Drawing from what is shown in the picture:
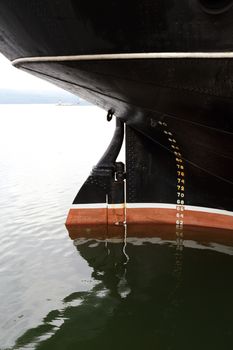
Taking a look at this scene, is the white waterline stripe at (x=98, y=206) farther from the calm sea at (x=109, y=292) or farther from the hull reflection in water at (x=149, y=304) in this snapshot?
the hull reflection in water at (x=149, y=304)

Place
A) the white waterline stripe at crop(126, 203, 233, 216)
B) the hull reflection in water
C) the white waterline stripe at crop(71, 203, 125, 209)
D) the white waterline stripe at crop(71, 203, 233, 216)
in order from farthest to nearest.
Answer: the white waterline stripe at crop(71, 203, 125, 209), the white waterline stripe at crop(71, 203, 233, 216), the white waterline stripe at crop(126, 203, 233, 216), the hull reflection in water

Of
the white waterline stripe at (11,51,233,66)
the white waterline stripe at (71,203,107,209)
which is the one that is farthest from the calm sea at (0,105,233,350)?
the white waterline stripe at (11,51,233,66)

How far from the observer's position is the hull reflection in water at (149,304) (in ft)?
15.8

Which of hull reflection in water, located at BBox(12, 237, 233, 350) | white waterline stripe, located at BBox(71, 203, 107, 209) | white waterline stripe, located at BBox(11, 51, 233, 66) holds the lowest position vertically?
hull reflection in water, located at BBox(12, 237, 233, 350)

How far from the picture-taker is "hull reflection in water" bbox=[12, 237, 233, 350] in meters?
4.83

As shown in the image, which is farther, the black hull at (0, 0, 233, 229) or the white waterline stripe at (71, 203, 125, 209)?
the white waterline stripe at (71, 203, 125, 209)

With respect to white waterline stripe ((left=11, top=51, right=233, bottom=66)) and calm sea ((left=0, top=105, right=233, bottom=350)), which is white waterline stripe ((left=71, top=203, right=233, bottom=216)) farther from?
Answer: white waterline stripe ((left=11, top=51, right=233, bottom=66))

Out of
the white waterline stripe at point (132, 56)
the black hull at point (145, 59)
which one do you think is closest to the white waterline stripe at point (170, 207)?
the black hull at point (145, 59)

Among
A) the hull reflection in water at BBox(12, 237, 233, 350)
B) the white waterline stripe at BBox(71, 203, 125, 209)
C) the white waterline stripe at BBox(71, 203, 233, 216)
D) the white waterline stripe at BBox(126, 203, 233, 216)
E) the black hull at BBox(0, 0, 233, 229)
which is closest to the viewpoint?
the black hull at BBox(0, 0, 233, 229)

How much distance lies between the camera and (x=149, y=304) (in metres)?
5.62

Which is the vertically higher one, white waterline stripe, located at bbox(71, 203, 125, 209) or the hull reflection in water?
white waterline stripe, located at bbox(71, 203, 125, 209)

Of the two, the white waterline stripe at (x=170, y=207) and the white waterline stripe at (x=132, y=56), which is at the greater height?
the white waterline stripe at (x=132, y=56)

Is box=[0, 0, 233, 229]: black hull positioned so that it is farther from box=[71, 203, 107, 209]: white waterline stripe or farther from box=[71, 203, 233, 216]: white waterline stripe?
box=[71, 203, 107, 209]: white waterline stripe

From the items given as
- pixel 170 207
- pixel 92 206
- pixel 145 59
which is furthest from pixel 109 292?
pixel 145 59
